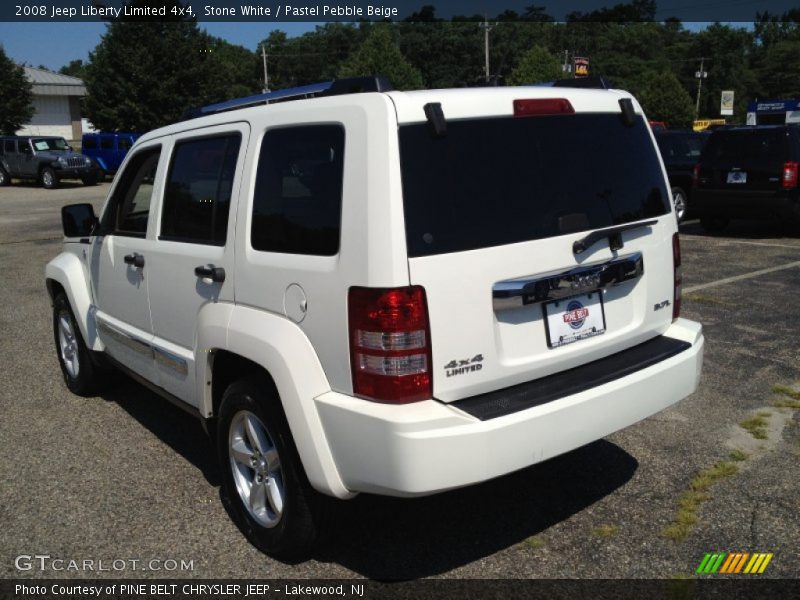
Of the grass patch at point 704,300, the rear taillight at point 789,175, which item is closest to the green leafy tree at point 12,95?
the rear taillight at point 789,175

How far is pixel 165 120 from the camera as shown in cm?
3909

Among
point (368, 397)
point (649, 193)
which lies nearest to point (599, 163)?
point (649, 193)

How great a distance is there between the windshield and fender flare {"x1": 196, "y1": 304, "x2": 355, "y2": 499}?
2958 centimetres

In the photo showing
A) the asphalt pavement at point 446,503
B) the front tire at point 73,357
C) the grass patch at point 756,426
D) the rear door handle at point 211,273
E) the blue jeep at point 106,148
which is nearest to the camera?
the asphalt pavement at point 446,503

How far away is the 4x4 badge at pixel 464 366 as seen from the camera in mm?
2721

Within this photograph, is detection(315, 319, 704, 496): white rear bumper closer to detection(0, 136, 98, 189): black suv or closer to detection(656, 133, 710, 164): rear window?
detection(656, 133, 710, 164): rear window

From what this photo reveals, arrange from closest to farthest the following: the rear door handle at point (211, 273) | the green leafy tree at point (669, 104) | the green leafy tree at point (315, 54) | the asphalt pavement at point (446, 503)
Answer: the asphalt pavement at point (446, 503), the rear door handle at point (211, 273), the green leafy tree at point (669, 104), the green leafy tree at point (315, 54)

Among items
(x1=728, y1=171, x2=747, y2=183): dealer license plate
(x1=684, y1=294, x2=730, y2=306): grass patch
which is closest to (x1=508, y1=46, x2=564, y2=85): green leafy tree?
(x1=728, y1=171, x2=747, y2=183): dealer license plate

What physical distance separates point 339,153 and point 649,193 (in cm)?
155

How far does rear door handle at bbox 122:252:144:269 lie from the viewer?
4.08 metres

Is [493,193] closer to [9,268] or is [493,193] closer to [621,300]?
[621,300]

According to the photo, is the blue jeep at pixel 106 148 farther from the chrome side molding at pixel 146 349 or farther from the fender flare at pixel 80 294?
the chrome side molding at pixel 146 349

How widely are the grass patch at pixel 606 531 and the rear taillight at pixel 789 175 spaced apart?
32.6 feet

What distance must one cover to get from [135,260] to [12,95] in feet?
143
